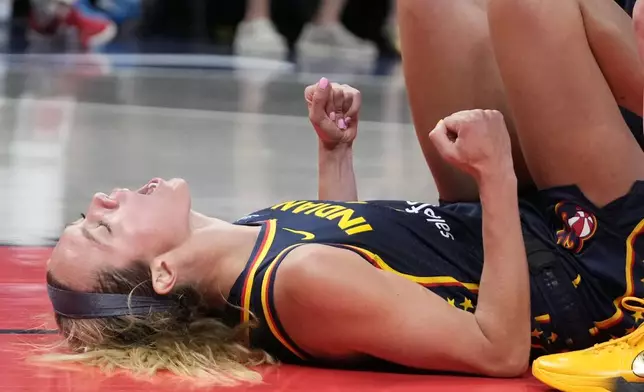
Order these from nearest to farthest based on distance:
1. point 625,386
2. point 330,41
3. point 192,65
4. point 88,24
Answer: point 625,386 < point 192,65 < point 88,24 < point 330,41

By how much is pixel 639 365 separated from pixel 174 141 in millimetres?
2890

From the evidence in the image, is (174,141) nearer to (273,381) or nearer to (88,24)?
(273,381)

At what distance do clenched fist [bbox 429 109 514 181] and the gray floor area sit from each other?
1362mm

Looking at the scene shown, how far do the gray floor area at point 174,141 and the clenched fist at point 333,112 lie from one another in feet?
2.90

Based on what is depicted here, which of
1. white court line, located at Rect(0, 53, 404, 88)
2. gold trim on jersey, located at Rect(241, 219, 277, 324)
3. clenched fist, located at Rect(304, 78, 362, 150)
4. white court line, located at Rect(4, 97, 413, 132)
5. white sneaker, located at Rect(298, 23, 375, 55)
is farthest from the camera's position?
white sneaker, located at Rect(298, 23, 375, 55)

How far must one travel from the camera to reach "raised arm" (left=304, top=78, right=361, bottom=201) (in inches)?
83.5

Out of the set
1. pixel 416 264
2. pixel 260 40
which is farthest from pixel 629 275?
pixel 260 40

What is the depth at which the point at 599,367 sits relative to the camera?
1.61m

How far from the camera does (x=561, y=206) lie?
181cm

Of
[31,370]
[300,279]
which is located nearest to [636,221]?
[300,279]

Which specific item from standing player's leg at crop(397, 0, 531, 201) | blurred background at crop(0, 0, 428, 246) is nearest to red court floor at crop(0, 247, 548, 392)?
standing player's leg at crop(397, 0, 531, 201)

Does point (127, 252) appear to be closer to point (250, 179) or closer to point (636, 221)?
point (636, 221)

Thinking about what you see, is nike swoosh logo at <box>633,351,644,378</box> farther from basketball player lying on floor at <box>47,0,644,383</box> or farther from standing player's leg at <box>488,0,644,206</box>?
standing player's leg at <box>488,0,644,206</box>

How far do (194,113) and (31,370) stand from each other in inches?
134
